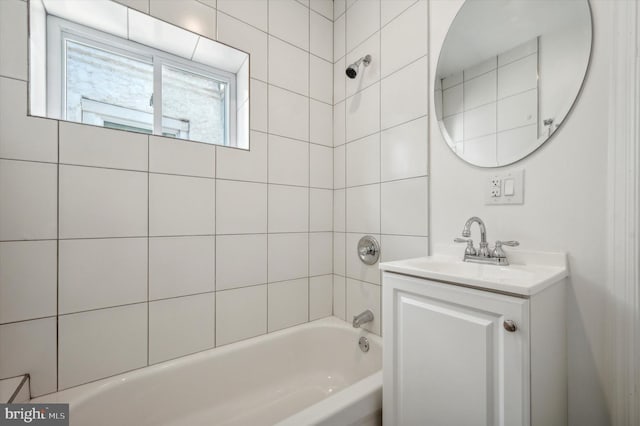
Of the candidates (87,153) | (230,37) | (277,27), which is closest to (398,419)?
(87,153)

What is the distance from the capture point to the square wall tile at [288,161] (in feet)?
5.08

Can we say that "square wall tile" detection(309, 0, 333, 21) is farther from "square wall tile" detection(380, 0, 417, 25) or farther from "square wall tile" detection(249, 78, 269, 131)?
"square wall tile" detection(249, 78, 269, 131)

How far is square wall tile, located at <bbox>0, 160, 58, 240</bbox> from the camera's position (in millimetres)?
949

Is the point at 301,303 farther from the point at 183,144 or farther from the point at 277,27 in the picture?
the point at 277,27

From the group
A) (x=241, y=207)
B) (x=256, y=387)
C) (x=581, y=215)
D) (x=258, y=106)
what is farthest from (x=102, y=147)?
(x=581, y=215)

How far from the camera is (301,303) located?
5.41 feet

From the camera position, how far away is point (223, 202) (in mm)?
1384

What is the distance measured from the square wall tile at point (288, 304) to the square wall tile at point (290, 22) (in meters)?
→ 1.47

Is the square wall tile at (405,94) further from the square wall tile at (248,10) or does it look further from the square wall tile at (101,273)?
the square wall tile at (101,273)

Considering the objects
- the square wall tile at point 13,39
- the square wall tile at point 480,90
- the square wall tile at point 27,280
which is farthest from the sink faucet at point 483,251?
the square wall tile at point 13,39

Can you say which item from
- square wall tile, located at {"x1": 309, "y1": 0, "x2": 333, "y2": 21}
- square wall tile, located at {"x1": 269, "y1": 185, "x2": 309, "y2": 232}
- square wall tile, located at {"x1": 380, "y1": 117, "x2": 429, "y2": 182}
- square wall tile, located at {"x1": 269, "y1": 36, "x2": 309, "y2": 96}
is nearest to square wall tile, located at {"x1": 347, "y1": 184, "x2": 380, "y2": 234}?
square wall tile, located at {"x1": 380, "y1": 117, "x2": 429, "y2": 182}

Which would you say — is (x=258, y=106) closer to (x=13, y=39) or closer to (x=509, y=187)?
(x=13, y=39)

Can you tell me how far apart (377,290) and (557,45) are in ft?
4.08

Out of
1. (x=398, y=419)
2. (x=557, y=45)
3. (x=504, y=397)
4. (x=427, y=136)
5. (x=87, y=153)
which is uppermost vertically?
(x=557, y=45)
